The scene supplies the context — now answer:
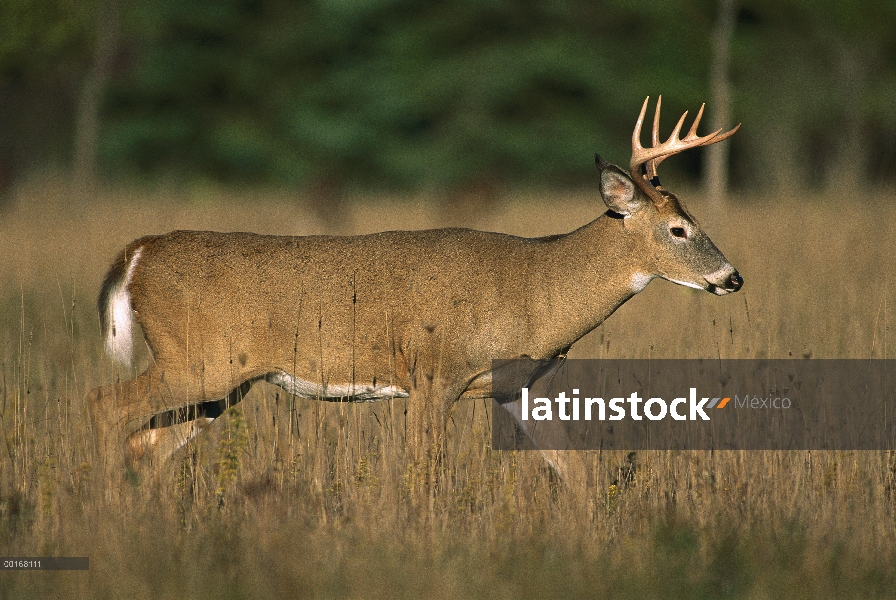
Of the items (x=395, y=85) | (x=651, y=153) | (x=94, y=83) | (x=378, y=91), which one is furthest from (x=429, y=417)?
(x=395, y=85)

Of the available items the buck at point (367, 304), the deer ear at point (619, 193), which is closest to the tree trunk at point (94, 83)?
the buck at point (367, 304)

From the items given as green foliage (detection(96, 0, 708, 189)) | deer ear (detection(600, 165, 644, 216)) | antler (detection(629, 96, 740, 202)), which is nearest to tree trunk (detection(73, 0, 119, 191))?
green foliage (detection(96, 0, 708, 189))

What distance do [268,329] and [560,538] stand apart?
1.68 metres

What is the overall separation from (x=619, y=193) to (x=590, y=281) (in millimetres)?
404

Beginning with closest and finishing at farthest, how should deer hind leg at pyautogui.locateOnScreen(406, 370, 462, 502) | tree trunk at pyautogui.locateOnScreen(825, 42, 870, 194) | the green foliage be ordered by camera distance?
deer hind leg at pyautogui.locateOnScreen(406, 370, 462, 502) → the green foliage → tree trunk at pyautogui.locateOnScreen(825, 42, 870, 194)

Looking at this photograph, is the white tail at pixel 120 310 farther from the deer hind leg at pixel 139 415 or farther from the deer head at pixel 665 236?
the deer head at pixel 665 236

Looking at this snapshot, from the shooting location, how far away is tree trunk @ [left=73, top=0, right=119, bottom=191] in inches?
755

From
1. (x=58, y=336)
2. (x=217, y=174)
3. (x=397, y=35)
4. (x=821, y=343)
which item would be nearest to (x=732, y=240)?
(x=821, y=343)

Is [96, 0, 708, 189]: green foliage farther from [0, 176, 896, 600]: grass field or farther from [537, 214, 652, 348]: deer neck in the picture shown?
[0, 176, 896, 600]: grass field

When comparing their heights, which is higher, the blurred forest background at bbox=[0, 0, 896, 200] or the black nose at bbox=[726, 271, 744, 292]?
the blurred forest background at bbox=[0, 0, 896, 200]

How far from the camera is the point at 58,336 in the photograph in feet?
26.5

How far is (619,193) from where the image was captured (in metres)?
5.54

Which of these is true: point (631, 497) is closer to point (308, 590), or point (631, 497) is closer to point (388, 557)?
point (388, 557)

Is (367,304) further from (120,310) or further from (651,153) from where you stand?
(651,153)
